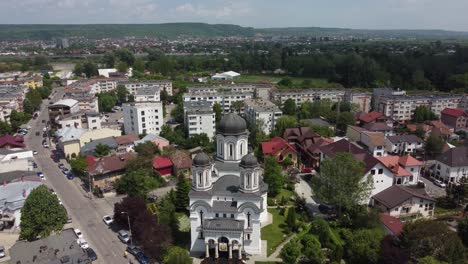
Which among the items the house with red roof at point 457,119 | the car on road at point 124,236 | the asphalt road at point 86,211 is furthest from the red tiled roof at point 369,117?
the car on road at point 124,236

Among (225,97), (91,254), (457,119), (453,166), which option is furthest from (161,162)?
(457,119)

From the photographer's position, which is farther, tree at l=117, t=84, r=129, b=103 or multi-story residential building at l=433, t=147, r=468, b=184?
tree at l=117, t=84, r=129, b=103

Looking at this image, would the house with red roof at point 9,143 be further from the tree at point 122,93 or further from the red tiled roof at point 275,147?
the red tiled roof at point 275,147

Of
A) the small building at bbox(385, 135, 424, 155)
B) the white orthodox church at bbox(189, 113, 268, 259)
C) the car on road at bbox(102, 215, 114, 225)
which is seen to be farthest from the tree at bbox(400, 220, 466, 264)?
the small building at bbox(385, 135, 424, 155)

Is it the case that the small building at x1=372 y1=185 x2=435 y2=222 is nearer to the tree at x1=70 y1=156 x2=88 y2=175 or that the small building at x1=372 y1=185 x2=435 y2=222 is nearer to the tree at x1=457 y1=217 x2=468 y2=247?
the tree at x1=457 y1=217 x2=468 y2=247

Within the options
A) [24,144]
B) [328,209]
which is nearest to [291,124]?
[328,209]
